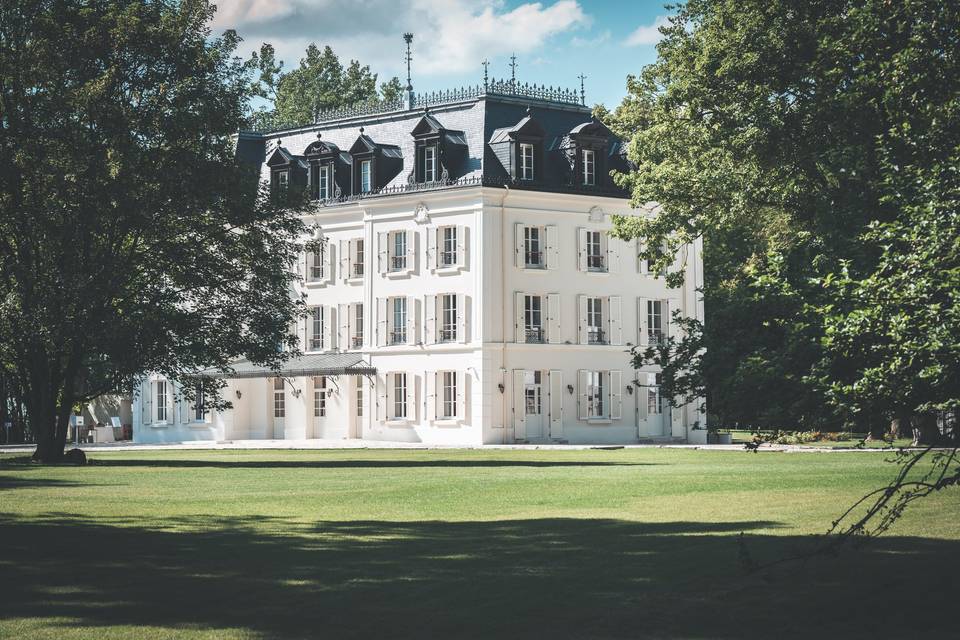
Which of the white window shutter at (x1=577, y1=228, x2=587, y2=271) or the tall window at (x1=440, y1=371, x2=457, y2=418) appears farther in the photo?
the white window shutter at (x1=577, y1=228, x2=587, y2=271)

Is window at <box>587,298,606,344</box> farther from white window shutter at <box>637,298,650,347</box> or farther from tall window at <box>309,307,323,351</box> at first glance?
tall window at <box>309,307,323,351</box>

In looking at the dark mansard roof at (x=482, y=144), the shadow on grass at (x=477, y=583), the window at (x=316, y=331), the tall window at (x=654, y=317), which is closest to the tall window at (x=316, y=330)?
the window at (x=316, y=331)

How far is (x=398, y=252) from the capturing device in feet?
200

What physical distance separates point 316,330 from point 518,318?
11.4 metres

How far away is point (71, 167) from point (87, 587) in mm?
26172

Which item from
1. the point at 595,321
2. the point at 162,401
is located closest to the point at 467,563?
the point at 595,321

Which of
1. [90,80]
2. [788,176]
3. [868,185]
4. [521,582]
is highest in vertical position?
[90,80]

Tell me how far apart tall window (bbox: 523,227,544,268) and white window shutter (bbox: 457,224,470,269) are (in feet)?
8.37

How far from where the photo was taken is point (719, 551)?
13.7m

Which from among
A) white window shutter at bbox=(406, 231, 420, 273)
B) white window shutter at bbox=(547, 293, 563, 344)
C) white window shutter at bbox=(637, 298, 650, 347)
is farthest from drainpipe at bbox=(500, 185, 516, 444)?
white window shutter at bbox=(637, 298, 650, 347)

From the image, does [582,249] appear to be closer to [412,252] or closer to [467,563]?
[412,252]

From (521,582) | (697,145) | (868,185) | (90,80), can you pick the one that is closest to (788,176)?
(697,145)

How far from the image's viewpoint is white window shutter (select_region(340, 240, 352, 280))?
63272 mm

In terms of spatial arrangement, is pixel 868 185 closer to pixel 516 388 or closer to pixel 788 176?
pixel 788 176
